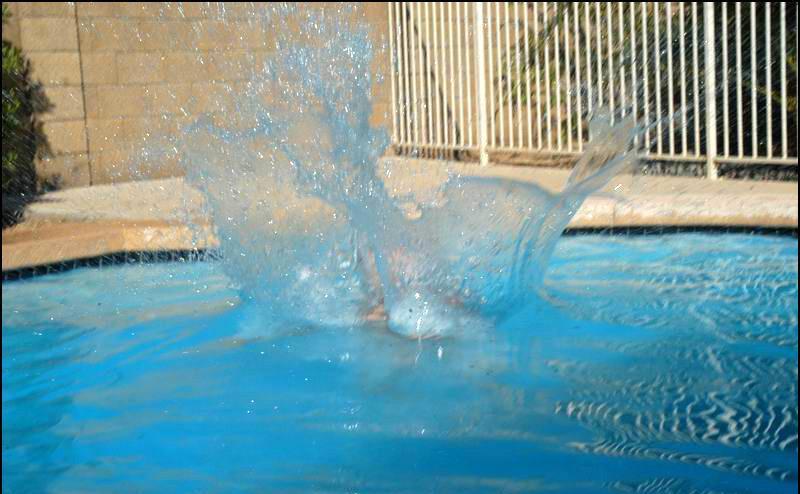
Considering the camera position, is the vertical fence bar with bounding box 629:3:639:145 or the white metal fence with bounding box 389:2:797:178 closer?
the white metal fence with bounding box 389:2:797:178

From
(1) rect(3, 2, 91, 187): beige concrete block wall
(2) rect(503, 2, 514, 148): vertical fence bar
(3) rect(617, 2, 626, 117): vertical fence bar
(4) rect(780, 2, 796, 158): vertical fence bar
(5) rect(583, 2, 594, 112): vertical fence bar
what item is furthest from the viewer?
(2) rect(503, 2, 514, 148): vertical fence bar

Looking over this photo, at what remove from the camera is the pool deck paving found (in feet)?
20.1

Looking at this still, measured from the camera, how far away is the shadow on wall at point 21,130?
8273 mm

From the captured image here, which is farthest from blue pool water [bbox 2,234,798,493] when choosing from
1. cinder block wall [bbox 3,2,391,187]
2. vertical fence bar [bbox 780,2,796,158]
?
cinder block wall [bbox 3,2,391,187]

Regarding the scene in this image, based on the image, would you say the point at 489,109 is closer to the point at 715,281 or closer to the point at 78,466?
the point at 715,281

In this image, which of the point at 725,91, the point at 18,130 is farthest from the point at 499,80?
the point at 18,130

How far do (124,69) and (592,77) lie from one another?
3701 millimetres

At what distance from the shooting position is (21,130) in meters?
8.59

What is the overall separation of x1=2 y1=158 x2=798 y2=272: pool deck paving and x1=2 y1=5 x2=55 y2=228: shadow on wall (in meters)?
0.83

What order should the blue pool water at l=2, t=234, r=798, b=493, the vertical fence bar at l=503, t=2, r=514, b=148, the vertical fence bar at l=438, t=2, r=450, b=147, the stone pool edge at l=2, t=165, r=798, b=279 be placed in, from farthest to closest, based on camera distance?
the vertical fence bar at l=438, t=2, r=450, b=147 < the vertical fence bar at l=503, t=2, r=514, b=148 < the stone pool edge at l=2, t=165, r=798, b=279 < the blue pool water at l=2, t=234, r=798, b=493

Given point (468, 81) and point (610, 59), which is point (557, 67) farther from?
point (468, 81)

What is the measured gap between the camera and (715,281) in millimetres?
5430

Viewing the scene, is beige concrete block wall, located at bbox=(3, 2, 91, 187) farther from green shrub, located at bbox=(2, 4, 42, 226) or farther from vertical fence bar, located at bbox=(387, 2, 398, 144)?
vertical fence bar, located at bbox=(387, 2, 398, 144)

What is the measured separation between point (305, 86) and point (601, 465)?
Answer: 3338mm
